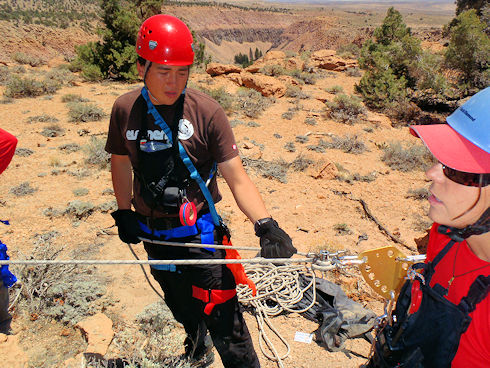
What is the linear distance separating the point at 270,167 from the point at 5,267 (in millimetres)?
4731

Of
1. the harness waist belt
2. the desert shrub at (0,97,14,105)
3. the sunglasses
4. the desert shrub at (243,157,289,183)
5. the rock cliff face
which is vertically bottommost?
the rock cliff face

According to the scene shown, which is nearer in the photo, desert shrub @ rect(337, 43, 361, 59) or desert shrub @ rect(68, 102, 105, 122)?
desert shrub @ rect(68, 102, 105, 122)

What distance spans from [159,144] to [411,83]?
473 inches

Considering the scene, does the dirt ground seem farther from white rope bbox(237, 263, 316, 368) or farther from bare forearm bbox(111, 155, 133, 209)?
bare forearm bbox(111, 155, 133, 209)

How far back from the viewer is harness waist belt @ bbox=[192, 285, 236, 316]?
183cm

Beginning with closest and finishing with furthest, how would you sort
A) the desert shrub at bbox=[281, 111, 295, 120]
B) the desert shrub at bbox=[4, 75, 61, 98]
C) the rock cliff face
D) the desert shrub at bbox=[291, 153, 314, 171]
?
the desert shrub at bbox=[291, 153, 314, 171], the desert shrub at bbox=[281, 111, 295, 120], the desert shrub at bbox=[4, 75, 61, 98], the rock cliff face

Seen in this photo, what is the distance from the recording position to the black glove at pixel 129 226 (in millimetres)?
1979

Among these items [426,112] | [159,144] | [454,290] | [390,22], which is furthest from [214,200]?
[390,22]

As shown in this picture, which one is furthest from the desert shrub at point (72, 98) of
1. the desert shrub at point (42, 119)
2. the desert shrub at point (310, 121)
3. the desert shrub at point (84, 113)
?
the desert shrub at point (310, 121)

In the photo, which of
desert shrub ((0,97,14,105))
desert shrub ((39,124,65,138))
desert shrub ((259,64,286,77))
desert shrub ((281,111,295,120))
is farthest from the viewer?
desert shrub ((259,64,286,77))

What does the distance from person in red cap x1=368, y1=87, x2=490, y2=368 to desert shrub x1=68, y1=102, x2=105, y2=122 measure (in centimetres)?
841

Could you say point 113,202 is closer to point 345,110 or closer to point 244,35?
point 345,110

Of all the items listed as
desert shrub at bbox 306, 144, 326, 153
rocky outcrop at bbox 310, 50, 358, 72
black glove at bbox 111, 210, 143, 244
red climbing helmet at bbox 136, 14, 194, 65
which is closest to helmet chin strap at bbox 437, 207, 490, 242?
red climbing helmet at bbox 136, 14, 194, 65

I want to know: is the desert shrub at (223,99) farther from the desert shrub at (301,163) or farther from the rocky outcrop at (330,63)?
the rocky outcrop at (330,63)
